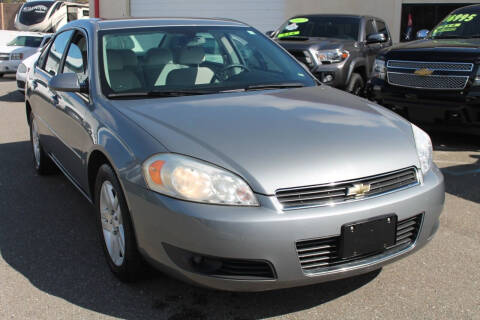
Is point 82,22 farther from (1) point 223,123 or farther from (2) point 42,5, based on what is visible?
(2) point 42,5

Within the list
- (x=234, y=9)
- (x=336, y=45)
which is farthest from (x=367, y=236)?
(x=234, y=9)

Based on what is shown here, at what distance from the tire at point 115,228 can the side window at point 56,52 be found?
1.87 m

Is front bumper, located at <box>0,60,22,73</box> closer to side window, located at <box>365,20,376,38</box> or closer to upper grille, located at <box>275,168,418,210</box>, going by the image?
side window, located at <box>365,20,376,38</box>

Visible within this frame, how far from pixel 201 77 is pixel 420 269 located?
1921mm

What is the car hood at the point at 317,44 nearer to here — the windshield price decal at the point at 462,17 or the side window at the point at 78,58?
the windshield price decal at the point at 462,17

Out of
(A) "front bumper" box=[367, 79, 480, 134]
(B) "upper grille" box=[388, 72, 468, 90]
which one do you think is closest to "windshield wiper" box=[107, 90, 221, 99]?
(A) "front bumper" box=[367, 79, 480, 134]

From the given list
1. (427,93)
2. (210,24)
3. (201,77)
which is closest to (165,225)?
(201,77)

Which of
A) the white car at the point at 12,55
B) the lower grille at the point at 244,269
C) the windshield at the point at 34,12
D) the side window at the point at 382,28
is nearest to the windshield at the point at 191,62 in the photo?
the lower grille at the point at 244,269

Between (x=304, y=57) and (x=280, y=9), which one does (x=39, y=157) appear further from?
(x=280, y=9)

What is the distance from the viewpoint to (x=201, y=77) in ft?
12.5

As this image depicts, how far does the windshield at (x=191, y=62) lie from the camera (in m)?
3.69

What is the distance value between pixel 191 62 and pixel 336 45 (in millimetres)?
5084

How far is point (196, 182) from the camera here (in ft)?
8.58

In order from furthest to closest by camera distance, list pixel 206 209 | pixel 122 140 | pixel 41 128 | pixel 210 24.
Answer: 1. pixel 41 128
2. pixel 210 24
3. pixel 122 140
4. pixel 206 209
